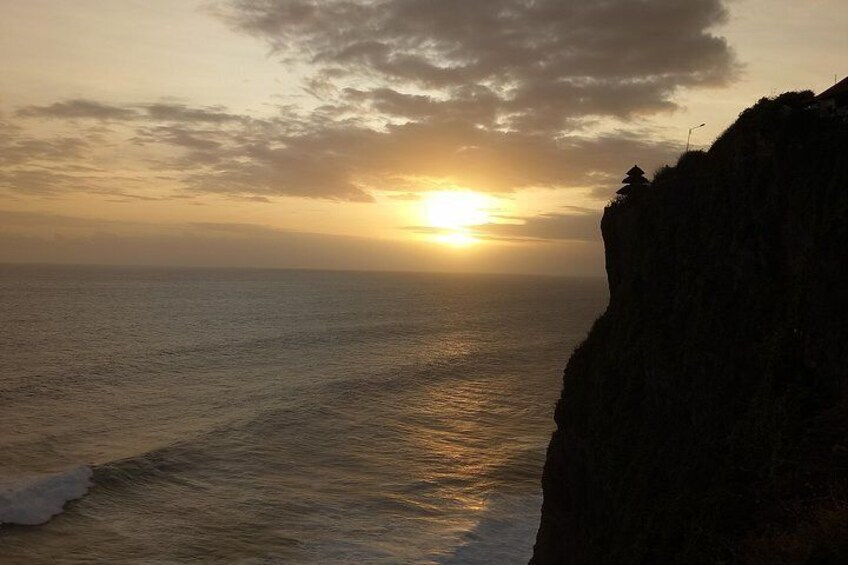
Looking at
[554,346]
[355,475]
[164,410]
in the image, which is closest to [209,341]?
[164,410]

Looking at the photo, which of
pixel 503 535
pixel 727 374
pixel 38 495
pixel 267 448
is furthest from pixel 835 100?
pixel 38 495

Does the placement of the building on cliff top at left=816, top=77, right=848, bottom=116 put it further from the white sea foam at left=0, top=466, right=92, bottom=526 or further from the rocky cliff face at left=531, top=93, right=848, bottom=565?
the white sea foam at left=0, top=466, right=92, bottom=526

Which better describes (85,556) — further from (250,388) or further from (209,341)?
(209,341)

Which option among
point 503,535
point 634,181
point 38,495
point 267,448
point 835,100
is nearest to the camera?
point 835,100

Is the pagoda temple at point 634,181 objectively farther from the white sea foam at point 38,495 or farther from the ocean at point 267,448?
the white sea foam at point 38,495

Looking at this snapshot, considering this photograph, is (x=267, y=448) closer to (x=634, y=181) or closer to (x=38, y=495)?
(x=38, y=495)

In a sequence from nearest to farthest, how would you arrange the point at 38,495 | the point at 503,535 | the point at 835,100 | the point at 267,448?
1. the point at 835,100
2. the point at 503,535
3. the point at 38,495
4. the point at 267,448

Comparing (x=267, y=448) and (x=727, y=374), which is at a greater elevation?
(x=727, y=374)

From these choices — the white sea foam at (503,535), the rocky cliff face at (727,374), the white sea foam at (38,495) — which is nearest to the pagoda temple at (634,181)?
the rocky cliff face at (727,374)
